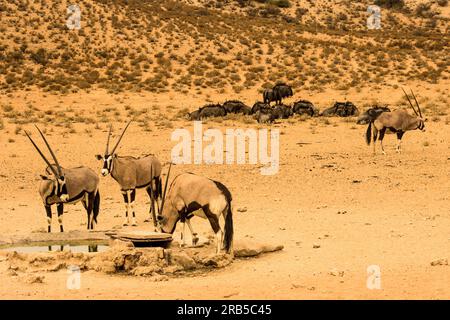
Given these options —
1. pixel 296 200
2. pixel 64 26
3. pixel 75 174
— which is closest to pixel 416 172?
pixel 296 200

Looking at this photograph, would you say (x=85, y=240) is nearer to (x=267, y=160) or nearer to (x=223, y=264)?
(x=223, y=264)

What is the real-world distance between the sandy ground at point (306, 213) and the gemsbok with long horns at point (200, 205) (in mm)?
597

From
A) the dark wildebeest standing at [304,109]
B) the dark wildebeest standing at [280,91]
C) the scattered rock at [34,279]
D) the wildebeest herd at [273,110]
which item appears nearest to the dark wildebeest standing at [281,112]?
the wildebeest herd at [273,110]

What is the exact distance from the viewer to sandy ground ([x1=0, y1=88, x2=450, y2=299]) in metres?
11.8

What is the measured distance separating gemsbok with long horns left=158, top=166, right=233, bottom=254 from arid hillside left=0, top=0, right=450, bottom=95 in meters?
33.9

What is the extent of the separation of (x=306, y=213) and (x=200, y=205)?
17.2 feet

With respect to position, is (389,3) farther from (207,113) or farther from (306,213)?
(306,213)

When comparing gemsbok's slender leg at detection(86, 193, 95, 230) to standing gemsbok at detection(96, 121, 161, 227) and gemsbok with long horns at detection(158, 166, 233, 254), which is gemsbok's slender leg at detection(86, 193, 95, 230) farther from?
gemsbok with long horns at detection(158, 166, 233, 254)

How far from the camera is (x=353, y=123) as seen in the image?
112ft

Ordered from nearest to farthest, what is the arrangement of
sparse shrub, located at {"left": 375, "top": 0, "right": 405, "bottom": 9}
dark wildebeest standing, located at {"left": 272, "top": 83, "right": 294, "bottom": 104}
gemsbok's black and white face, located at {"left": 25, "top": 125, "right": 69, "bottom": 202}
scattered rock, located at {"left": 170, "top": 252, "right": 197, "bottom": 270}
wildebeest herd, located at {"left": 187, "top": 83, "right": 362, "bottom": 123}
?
scattered rock, located at {"left": 170, "top": 252, "right": 197, "bottom": 270} < gemsbok's black and white face, located at {"left": 25, "top": 125, "right": 69, "bottom": 202} < wildebeest herd, located at {"left": 187, "top": 83, "right": 362, "bottom": 123} < dark wildebeest standing, located at {"left": 272, "top": 83, "right": 294, "bottom": 104} < sparse shrub, located at {"left": 375, "top": 0, "right": 405, "bottom": 9}

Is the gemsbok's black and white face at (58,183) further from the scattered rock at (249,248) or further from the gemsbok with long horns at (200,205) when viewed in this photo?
the scattered rock at (249,248)

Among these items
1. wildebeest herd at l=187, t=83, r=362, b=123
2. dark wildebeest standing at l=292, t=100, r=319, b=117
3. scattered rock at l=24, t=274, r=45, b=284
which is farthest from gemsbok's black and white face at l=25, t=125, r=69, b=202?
dark wildebeest standing at l=292, t=100, r=319, b=117

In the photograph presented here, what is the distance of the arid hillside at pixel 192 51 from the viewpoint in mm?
50656
